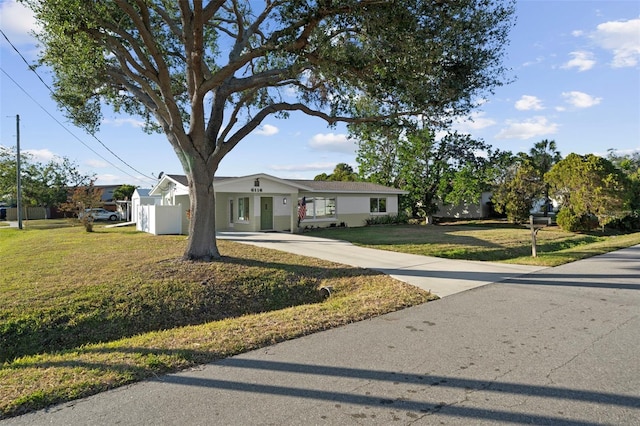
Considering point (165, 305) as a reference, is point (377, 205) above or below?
above

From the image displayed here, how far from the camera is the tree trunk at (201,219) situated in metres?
10.2

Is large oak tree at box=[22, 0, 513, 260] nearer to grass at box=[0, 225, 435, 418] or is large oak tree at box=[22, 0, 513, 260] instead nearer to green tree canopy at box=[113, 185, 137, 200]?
grass at box=[0, 225, 435, 418]

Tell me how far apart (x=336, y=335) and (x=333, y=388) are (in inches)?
62.2

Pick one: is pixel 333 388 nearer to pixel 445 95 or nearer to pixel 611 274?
pixel 445 95

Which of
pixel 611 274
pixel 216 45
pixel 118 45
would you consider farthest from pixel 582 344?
pixel 216 45

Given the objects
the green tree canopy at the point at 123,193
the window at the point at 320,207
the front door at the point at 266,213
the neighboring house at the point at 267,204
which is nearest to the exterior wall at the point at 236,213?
the neighboring house at the point at 267,204

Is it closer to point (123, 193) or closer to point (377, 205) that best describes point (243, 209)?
point (377, 205)

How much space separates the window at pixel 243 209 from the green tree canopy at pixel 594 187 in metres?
18.3

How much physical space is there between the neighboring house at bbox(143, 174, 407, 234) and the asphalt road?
14.9 metres

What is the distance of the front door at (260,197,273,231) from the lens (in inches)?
846

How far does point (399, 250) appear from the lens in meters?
14.2

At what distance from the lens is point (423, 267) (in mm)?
10609

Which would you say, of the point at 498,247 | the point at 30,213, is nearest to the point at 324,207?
the point at 498,247

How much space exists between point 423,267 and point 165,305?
20.9 ft
